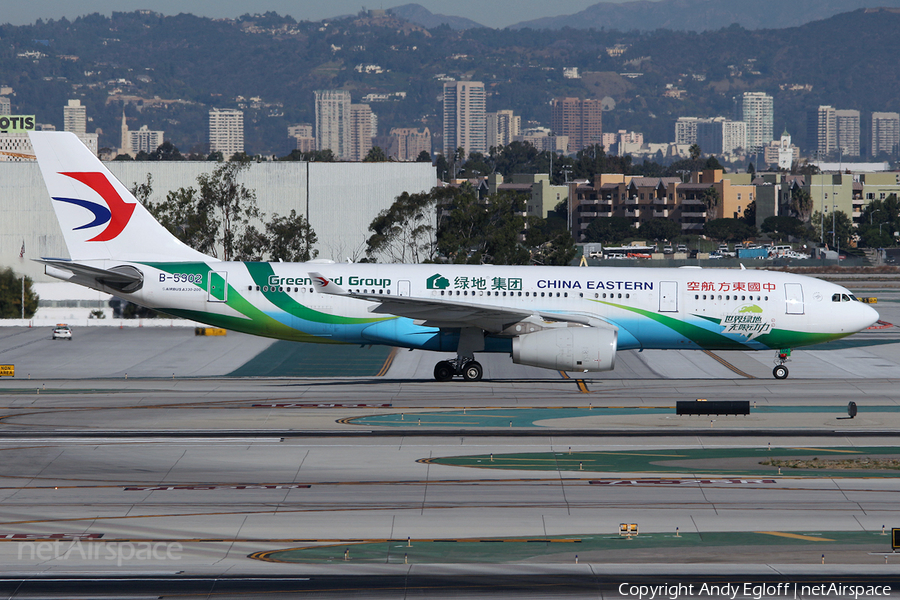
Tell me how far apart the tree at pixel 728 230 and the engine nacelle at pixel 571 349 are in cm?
16036

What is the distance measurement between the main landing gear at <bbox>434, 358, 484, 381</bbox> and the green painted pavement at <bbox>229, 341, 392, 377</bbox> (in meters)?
7.38

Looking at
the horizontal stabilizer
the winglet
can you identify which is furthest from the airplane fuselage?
the winglet

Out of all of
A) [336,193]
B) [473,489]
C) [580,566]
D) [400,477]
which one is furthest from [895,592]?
[336,193]

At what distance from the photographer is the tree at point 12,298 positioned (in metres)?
72.4

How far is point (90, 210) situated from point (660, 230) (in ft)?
540

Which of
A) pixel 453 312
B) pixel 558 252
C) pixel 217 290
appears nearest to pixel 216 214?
pixel 558 252

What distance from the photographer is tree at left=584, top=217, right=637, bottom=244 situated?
7672 inches

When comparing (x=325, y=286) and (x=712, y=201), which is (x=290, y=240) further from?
(x=712, y=201)

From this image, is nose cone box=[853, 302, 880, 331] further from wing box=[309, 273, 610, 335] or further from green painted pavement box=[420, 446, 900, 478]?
green painted pavement box=[420, 446, 900, 478]

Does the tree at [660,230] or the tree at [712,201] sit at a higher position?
the tree at [712,201]

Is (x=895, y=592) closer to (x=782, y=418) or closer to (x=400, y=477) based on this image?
(x=400, y=477)

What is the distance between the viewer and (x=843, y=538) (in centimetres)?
1762

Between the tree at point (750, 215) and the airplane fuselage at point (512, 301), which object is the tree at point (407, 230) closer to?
the airplane fuselage at point (512, 301)

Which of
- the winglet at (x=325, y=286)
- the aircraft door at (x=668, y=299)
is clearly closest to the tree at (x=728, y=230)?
the aircraft door at (x=668, y=299)
